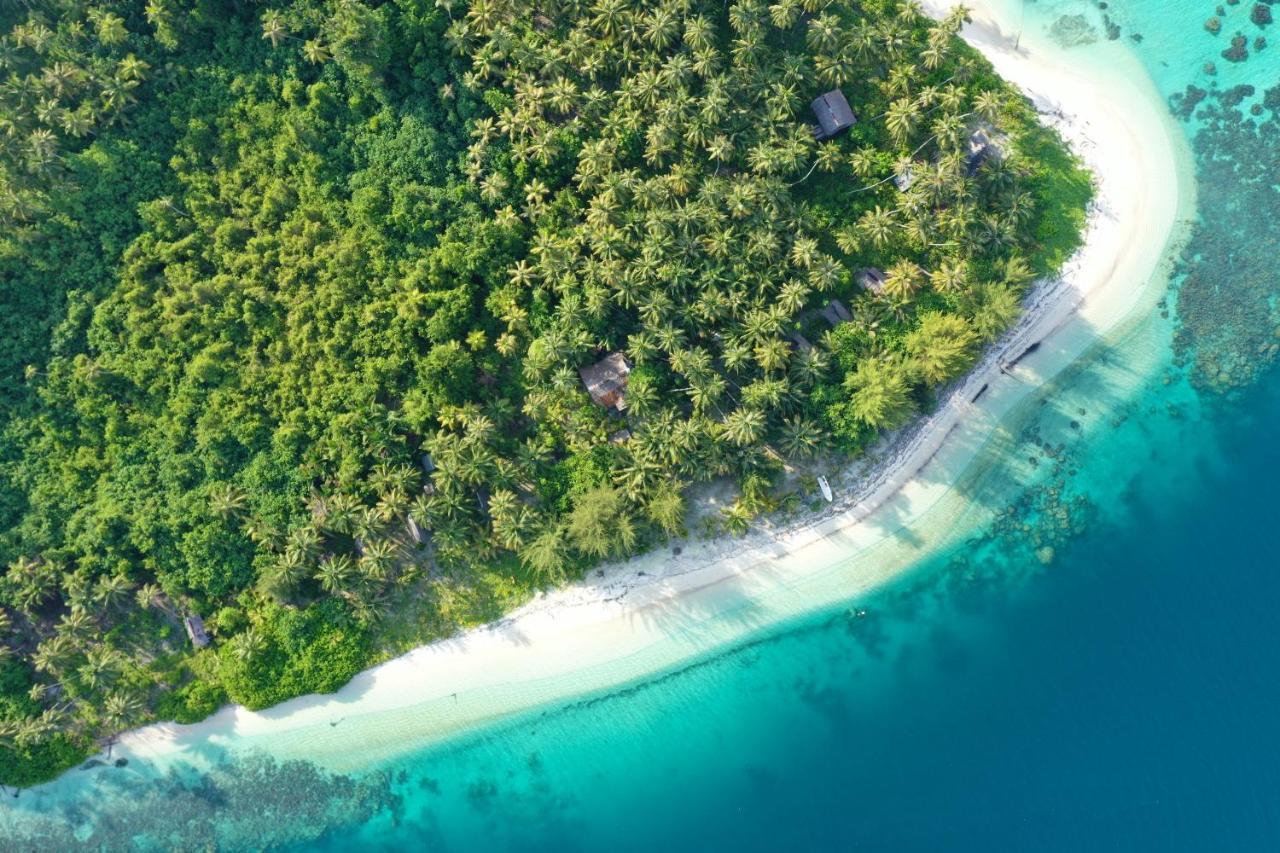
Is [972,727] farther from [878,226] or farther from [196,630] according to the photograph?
[196,630]

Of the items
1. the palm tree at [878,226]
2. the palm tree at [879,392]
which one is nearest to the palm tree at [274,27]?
the palm tree at [878,226]

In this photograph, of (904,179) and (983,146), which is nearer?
(904,179)

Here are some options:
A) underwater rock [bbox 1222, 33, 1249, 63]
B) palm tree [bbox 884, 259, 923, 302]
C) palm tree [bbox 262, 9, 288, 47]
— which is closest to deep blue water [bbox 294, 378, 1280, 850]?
palm tree [bbox 884, 259, 923, 302]

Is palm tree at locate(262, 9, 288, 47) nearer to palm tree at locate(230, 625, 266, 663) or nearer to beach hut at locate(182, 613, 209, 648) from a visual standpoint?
beach hut at locate(182, 613, 209, 648)

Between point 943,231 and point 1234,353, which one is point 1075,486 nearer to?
point 1234,353

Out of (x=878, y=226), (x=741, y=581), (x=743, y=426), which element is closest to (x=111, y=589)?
(x=741, y=581)

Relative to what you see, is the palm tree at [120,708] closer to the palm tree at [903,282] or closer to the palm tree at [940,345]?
the palm tree at [940,345]

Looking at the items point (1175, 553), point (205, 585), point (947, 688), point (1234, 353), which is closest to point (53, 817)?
point (205, 585)
